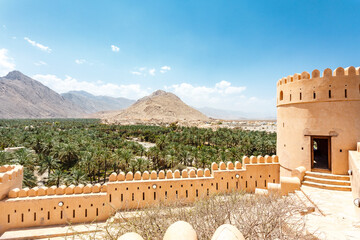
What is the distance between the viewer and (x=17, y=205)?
6840 millimetres

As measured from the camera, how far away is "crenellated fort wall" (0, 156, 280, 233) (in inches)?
271

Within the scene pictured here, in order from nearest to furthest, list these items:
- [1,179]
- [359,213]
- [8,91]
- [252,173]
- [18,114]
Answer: [359,213]
[1,179]
[252,173]
[18,114]
[8,91]

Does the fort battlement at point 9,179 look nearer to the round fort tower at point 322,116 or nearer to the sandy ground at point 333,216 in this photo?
the sandy ground at point 333,216

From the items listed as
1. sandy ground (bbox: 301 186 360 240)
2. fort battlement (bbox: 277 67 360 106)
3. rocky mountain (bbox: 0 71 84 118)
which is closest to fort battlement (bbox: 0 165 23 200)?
sandy ground (bbox: 301 186 360 240)

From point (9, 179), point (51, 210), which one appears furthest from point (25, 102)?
point (51, 210)

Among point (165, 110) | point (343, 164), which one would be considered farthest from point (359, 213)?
→ point (165, 110)

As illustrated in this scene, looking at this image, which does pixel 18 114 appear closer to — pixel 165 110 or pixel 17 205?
pixel 165 110

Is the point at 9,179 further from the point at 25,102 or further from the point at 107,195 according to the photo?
the point at 25,102

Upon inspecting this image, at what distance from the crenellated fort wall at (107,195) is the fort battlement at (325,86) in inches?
147

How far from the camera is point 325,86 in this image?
298 inches

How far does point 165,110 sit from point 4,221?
379 feet

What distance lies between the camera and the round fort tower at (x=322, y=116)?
23.9ft

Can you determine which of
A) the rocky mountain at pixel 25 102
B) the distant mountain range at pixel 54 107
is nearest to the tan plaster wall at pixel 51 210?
the distant mountain range at pixel 54 107

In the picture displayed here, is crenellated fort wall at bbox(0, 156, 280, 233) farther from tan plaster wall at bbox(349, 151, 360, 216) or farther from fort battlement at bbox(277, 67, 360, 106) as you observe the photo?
fort battlement at bbox(277, 67, 360, 106)
